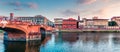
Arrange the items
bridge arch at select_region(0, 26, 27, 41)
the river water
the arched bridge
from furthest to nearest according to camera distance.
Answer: bridge arch at select_region(0, 26, 27, 41)
the arched bridge
the river water

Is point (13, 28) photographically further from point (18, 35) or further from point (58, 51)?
point (58, 51)

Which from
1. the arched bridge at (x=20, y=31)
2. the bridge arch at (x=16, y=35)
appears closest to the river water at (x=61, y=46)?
the bridge arch at (x=16, y=35)

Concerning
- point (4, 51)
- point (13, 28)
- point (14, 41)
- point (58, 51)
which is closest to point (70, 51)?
point (58, 51)

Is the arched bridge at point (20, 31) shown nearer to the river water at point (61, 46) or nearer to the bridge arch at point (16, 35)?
the bridge arch at point (16, 35)

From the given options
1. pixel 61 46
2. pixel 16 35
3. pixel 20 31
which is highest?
pixel 20 31

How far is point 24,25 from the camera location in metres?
61.3

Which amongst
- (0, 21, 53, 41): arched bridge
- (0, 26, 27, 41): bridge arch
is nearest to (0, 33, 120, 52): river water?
(0, 26, 27, 41): bridge arch

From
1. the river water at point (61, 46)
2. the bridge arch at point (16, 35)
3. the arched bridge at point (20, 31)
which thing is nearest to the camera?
the river water at point (61, 46)

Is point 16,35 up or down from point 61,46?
up

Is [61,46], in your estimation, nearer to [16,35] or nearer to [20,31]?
[20,31]

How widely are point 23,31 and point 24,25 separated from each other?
1777 millimetres

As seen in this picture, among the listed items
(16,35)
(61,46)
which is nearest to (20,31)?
(16,35)

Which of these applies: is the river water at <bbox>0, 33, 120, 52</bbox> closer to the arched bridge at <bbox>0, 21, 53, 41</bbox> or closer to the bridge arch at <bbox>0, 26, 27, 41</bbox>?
the bridge arch at <bbox>0, 26, 27, 41</bbox>

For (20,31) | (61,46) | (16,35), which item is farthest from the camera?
(16,35)
